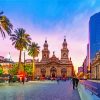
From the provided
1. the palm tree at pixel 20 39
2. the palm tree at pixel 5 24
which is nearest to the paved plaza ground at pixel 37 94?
the palm tree at pixel 5 24

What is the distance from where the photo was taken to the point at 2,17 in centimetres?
4841

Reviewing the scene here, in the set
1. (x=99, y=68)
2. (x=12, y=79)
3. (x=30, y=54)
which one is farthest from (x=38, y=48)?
(x=12, y=79)

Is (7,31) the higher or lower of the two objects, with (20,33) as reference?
lower

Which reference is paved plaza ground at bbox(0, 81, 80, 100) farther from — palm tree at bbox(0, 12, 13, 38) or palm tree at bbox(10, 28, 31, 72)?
palm tree at bbox(10, 28, 31, 72)

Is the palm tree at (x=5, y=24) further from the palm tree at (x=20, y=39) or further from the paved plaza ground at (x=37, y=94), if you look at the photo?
the palm tree at (x=20, y=39)

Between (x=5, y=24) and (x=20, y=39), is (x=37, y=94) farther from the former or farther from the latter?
(x=20, y=39)

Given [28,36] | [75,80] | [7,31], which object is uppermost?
[28,36]

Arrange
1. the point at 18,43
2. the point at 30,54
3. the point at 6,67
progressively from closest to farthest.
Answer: the point at 18,43, the point at 30,54, the point at 6,67

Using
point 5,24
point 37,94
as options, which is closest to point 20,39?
point 5,24

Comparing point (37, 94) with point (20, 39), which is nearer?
point (37, 94)

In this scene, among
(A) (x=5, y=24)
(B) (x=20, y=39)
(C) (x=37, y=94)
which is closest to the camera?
(C) (x=37, y=94)

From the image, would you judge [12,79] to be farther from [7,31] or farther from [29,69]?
[29,69]

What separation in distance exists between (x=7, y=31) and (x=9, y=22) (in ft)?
5.53

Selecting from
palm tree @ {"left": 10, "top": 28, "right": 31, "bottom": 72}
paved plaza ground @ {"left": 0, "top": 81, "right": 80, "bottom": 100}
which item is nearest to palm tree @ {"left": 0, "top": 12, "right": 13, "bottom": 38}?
paved plaza ground @ {"left": 0, "top": 81, "right": 80, "bottom": 100}
